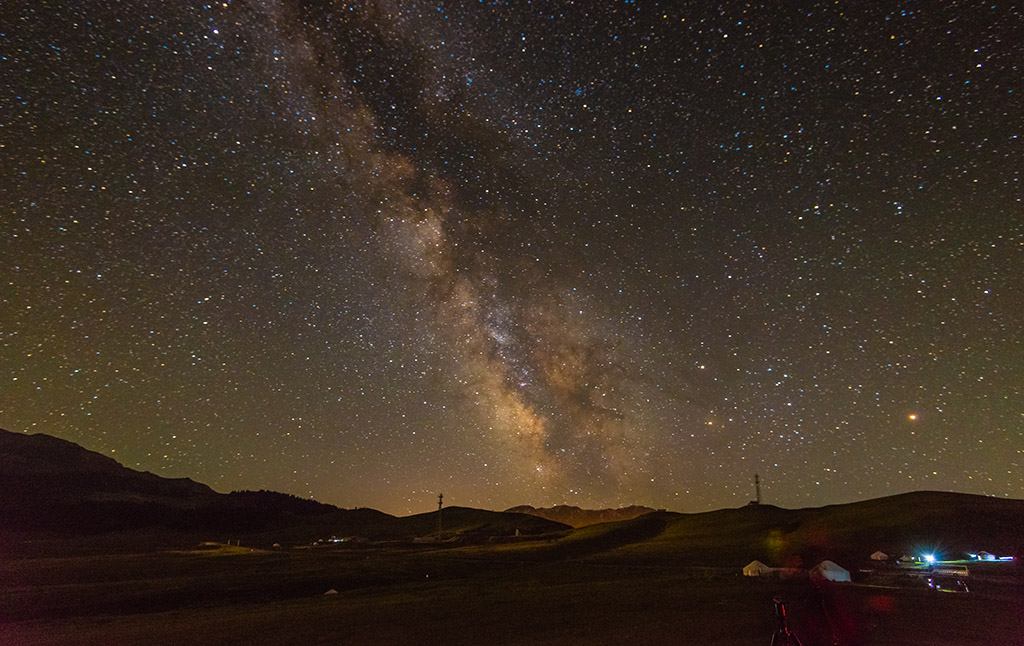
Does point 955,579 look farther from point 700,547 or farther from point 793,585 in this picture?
point 700,547

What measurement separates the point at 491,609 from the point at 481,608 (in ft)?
2.55

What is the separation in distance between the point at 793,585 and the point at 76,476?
22284 cm

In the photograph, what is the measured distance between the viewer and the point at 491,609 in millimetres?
30109

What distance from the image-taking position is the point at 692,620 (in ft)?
79.6

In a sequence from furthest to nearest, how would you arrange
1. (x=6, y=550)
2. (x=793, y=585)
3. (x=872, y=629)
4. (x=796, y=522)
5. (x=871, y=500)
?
(x=6, y=550) < (x=871, y=500) < (x=796, y=522) < (x=793, y=585) < (x=872, y=629)

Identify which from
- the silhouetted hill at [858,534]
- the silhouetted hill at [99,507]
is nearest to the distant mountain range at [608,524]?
the silhouetted hill at [858,534]

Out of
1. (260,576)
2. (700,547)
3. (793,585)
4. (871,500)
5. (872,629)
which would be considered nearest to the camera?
(872,629)

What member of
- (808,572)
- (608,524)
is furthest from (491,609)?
(608,524)

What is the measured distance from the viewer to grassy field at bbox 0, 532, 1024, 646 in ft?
72.7

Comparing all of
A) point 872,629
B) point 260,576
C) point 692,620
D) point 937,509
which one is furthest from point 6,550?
point 937,509

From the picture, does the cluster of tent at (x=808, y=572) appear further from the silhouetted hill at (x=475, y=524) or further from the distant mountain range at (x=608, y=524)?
the silhouetted hill at (x=475, y=524)

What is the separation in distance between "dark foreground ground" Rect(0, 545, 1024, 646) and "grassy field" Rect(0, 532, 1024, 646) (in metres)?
0.11

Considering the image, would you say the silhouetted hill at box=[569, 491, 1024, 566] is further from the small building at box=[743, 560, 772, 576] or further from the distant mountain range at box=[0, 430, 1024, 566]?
the small building at box=[743, 560, 772, 576]

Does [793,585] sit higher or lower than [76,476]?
lower
